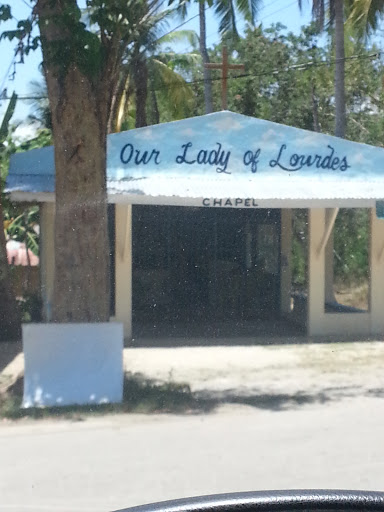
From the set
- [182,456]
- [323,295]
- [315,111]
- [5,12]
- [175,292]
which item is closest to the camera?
[182,456]

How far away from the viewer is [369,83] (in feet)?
94.5

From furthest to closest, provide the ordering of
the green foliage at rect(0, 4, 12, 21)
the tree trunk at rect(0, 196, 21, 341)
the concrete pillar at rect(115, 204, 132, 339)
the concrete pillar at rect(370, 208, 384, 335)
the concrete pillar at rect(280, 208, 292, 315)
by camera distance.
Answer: the concrete pillar at rect(280, 208, 292, 315)
the concrete pillar at rect(370, 208, 384, 335)
the concrete pillar at rect(115, 204, 132, 339)
the tree trunk at rect(0, 196, 21, 341)
the green foliage at rect(0, 4, 12, 21)

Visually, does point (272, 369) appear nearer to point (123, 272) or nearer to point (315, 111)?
point (123, 272)

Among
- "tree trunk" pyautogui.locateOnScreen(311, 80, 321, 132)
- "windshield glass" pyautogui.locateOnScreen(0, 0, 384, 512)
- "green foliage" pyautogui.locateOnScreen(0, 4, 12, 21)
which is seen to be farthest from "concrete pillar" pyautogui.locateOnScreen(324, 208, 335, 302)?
"tree trunk" pyautogui.locateOnScreen(311, 80, 321, 132)

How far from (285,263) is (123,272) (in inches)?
177

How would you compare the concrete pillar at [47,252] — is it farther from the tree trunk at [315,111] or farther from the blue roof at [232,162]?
the tree trunk at [315,111]

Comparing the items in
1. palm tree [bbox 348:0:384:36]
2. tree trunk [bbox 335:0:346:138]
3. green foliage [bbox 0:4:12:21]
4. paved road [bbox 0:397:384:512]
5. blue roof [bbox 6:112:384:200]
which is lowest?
paved road [bbox 0:397:384:512]

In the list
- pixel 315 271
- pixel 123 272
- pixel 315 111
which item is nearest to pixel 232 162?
pixel 315 271

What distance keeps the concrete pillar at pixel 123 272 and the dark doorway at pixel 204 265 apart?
207cm

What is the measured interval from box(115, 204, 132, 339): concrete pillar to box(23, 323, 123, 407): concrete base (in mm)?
4954

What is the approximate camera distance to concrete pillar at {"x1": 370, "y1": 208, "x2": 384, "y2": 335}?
49.3ft

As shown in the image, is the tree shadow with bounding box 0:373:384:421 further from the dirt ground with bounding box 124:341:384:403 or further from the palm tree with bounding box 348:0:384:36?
the palm tree with bounding box 348:0:384:36

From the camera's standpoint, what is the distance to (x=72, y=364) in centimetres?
923

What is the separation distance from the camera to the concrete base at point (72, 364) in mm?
9133
